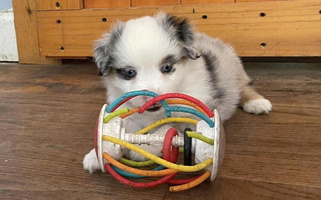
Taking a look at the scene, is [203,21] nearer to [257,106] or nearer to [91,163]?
[257,106]

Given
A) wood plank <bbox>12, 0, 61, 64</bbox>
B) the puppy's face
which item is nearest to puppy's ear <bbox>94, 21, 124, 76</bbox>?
the puppy's face

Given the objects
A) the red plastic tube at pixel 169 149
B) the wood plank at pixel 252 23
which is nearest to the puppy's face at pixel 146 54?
the red plastic tube at pixel 169 149

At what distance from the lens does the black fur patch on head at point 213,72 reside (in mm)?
1747

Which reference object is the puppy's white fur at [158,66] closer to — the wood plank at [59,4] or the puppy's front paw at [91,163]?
the puppy's front paw at [91,163]

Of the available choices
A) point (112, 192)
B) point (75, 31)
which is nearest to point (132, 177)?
point (112, 192)

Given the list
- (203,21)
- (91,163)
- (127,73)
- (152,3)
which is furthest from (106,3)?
(91,163)

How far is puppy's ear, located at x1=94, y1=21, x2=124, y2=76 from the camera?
5.23ft

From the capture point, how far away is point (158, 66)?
1495mm

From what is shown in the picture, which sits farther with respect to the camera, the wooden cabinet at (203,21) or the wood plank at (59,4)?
the wood plank at (59,4)

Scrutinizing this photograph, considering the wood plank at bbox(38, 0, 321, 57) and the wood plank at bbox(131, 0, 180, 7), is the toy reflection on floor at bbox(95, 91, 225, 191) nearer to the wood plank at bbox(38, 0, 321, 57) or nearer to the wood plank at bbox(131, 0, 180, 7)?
the wood plank at bbox(38, 0, 321, 57)

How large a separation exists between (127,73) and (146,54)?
121mm

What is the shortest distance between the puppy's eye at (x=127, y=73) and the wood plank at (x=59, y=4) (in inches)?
67.2

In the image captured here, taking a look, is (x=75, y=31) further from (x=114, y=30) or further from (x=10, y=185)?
(x=10, y=185)

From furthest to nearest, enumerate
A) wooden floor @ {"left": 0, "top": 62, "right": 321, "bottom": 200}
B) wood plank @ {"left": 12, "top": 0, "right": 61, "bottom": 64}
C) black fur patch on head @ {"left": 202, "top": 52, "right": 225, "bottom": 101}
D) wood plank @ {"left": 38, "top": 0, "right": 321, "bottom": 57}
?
1. wood plank @ {"left": 12, "top": 0, "right": 61, "bottom": 64}
2. wood plank @ {"left": 38, "top": 0, "right": 321, "bottom": 57}
3. black fur patch on head @ {"left": 202, "top": 52, "right": 225, "bottom": 101}
4. wooden floor @ {"left": 0, "top": 62, "right": 321, "bottom": 200}
